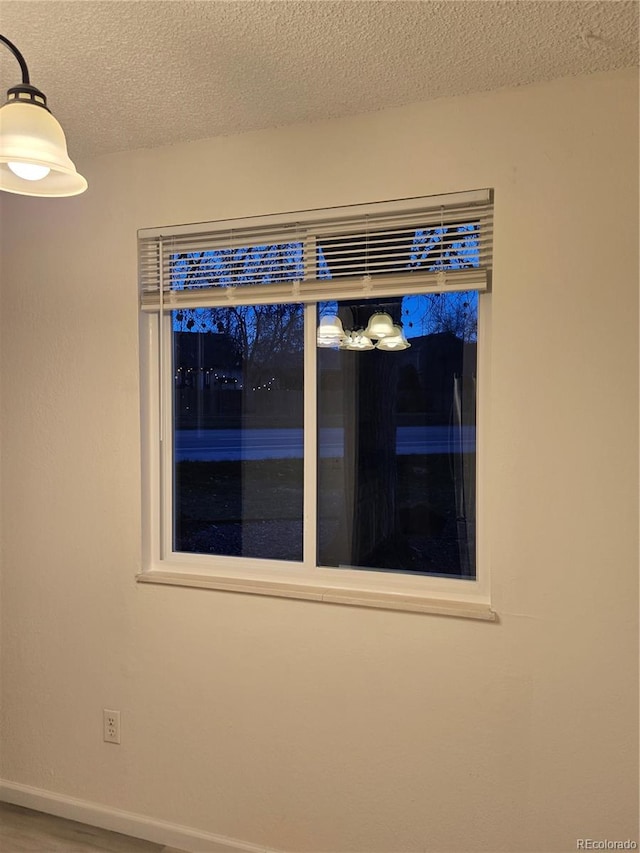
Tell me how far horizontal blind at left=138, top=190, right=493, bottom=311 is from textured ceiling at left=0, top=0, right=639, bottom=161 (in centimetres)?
34

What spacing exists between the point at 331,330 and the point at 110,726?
5.71 feet

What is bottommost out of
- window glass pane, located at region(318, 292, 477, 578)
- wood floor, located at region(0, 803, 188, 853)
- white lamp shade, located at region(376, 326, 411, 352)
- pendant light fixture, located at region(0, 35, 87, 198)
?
wood floor, located at region(0, 803, 188, 853)

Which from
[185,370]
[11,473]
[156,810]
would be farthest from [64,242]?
[156,810]

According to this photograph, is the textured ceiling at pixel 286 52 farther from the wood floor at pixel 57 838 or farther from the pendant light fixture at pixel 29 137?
the wood floor at pixel 57 838

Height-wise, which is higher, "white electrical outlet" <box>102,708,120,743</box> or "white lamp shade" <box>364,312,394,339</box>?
"white lamp shade" <box>364,312,394,339</box>

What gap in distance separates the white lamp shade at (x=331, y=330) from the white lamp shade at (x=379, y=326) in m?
0.10

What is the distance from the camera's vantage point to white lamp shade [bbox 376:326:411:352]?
2371mm

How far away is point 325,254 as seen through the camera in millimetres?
2361

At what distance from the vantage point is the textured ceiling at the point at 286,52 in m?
1.66

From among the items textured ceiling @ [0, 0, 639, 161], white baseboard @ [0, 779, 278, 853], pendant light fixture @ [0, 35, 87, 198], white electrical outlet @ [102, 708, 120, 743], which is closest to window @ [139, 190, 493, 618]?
textured ceiling @ [0, 0, 639, 161]

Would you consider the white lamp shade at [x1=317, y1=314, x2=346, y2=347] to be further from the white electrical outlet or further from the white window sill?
the white electrical outlet

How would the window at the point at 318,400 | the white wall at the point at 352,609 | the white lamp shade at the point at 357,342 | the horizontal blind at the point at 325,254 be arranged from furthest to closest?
the white lamp shade at the point at 357,342 → the window at the point at 318,400 → the horizontal blind at the point at 325,254 → the white wall at the point at 352,609

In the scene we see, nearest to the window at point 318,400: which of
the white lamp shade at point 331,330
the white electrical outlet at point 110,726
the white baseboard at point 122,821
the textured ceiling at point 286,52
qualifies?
the white lamp shade at point 331,330

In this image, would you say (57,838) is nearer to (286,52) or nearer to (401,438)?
(401,438)
